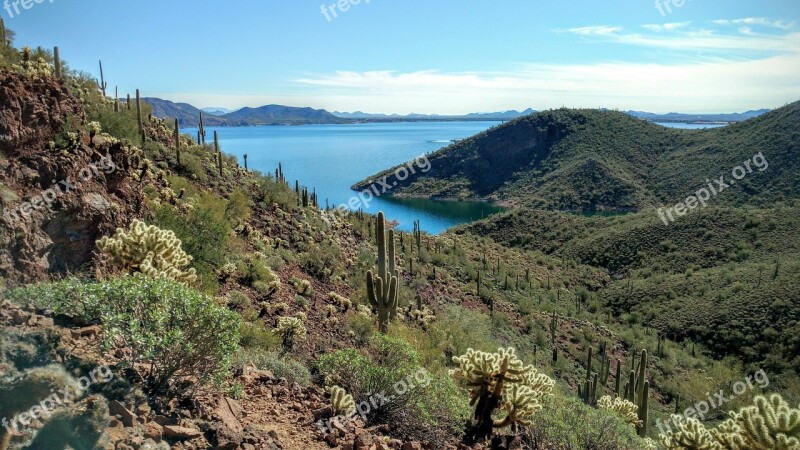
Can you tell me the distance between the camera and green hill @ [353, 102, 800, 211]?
59719mm

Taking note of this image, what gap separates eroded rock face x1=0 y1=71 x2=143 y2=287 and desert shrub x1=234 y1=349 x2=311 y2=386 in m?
2.61

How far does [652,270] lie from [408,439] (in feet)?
127

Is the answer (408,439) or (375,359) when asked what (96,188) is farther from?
(408,439)

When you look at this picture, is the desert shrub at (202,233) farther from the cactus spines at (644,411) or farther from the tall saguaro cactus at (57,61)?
the cactus spines at (644,411)

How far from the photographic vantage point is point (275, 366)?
7492 millimetres

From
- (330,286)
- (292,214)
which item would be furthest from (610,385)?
(292,214)

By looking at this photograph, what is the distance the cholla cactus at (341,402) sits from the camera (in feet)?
21.2

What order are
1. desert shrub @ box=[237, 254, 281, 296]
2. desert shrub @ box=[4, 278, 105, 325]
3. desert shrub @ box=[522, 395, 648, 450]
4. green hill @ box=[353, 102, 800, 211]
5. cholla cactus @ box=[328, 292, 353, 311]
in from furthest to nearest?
1. green hill @ box=[353, 102, 800, 211]
2. cholla cactus @ box=[328, 292, 353, 311]
3. desert shrub @ box=[237, 254, 281, 296]
4. desert shrub @ box=[522, 395, 648, 450]
5. desert shrub @ box=[4, 278, 105, 325]

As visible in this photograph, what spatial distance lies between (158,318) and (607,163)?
82735mm

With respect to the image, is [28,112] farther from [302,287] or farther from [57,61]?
[57,61]

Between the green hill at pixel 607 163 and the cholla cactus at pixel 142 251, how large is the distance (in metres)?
61.8

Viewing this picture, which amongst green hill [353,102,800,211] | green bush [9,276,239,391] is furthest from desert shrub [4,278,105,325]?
green hill [353,102,800,211]

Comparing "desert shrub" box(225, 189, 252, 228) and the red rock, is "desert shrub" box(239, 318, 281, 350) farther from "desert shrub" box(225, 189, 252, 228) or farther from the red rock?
"desert shrub" box(225, 189, 252, 228)

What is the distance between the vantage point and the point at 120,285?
5320 millimetres
